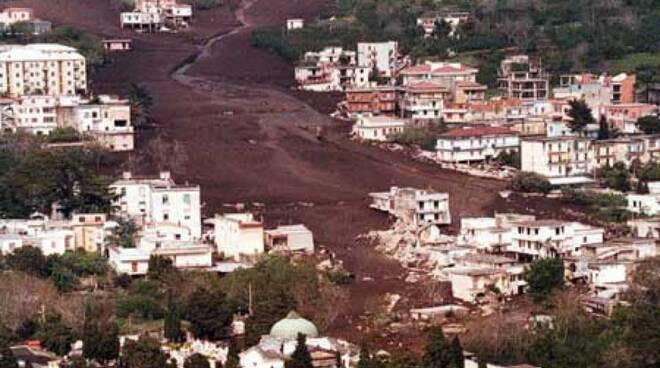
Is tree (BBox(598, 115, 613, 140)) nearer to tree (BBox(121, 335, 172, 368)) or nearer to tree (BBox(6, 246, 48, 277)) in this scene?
tree (BBox(6, 246, 48, 277))

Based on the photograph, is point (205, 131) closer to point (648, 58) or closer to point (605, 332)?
point (648, 58)

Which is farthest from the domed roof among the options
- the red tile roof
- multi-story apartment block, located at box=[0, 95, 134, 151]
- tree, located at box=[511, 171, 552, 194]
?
multi-story apartment block, located at box=[0, 95, 134, 151]

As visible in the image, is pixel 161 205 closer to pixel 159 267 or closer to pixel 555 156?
pixel 159 267

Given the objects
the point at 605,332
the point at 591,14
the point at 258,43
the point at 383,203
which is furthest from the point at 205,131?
the point at 605,332

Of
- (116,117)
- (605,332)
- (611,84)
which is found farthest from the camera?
(611,84)

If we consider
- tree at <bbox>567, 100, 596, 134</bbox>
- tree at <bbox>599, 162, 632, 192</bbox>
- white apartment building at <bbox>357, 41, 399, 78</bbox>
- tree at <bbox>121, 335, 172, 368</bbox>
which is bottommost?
tree at <bbox>121, 335, 172, 368</bbox>

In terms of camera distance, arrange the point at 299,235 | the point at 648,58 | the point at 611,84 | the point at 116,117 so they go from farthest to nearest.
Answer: the point at 648,58
the point at 611,84
the point at 116,117
the point at 299,235

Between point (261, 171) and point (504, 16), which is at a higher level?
point (504, 16)
